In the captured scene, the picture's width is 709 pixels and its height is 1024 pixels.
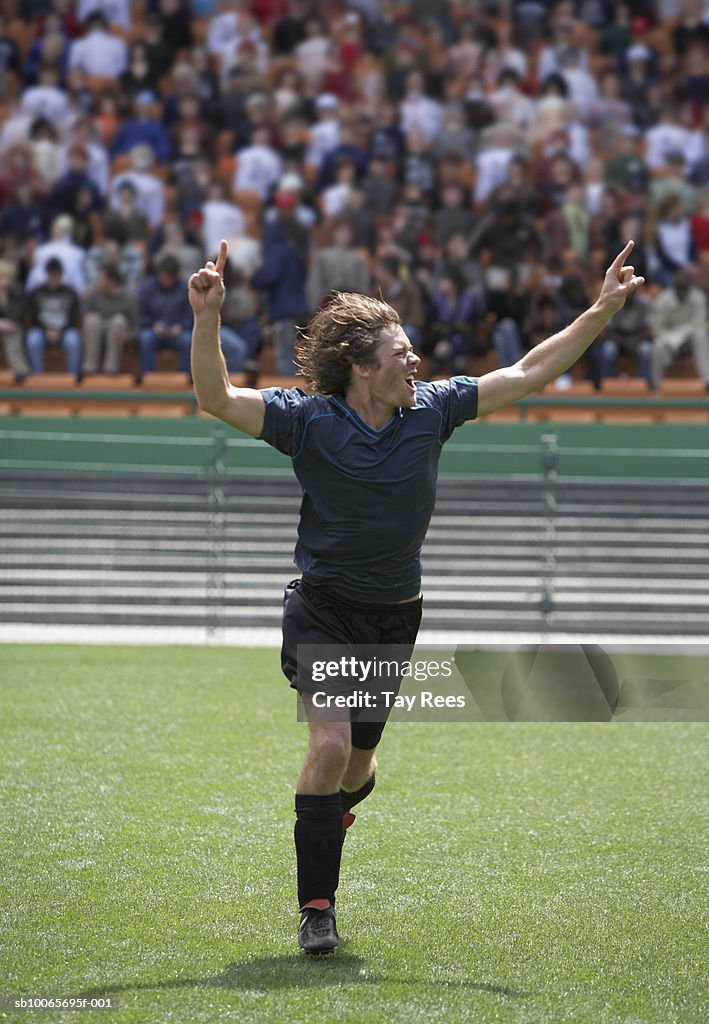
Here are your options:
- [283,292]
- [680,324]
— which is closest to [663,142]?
[680,324]

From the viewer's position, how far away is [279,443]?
173 inches

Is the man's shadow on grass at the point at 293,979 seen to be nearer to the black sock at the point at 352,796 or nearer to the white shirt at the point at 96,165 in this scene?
the black sock at the point at 352,796

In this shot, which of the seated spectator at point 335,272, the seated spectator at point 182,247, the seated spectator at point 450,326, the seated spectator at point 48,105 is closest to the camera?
the seated spectator at point 450,326

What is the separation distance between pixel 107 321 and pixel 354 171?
3493mm

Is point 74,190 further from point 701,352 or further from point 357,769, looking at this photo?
point 357,769

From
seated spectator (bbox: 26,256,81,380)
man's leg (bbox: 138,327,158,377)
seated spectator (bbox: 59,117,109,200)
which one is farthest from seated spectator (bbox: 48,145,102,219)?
man's leg (bbox: 138,327,158,377)

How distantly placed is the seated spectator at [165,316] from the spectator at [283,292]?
762 millimetres

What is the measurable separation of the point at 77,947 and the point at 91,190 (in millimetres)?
12547

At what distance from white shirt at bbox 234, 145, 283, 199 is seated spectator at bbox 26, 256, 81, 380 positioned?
2.87 meters

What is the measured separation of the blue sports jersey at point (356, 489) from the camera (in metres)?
4.37

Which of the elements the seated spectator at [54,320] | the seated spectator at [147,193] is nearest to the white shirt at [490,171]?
the seated spectator at [147,193]

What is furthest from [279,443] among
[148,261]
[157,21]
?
[157,21]

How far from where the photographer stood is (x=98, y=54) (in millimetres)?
17625

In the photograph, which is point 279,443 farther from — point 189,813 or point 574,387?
point 574,387
